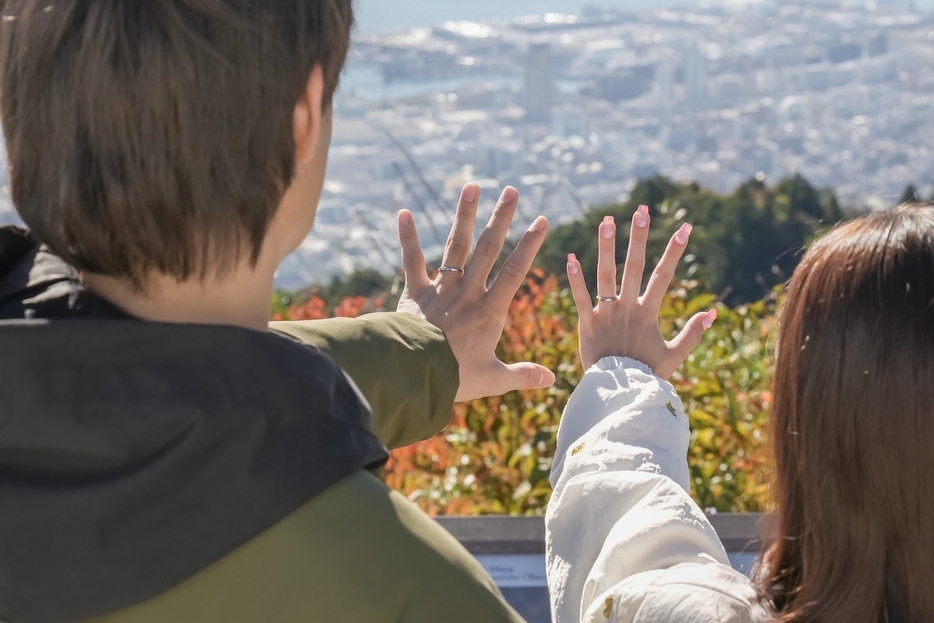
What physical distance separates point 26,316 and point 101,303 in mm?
76

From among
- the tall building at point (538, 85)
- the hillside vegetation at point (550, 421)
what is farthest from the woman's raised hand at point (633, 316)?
the tall building at point (538, 85)

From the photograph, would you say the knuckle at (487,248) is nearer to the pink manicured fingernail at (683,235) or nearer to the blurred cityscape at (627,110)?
the pink manicured fingernail at (683,235)

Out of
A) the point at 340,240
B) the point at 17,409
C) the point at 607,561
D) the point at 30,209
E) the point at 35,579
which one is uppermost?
the point at 30,209

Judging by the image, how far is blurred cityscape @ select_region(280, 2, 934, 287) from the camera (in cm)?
970

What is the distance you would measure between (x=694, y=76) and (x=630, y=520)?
41.6 feet

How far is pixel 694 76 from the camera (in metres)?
13.6

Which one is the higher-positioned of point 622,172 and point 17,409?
point 17,409

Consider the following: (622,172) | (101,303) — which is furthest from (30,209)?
(622,172)

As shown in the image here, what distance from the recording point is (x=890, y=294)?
137 centimetres

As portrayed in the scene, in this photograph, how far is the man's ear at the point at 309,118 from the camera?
1107mm

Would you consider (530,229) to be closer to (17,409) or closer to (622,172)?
(17,409)

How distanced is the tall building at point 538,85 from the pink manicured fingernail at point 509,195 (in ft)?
35.4

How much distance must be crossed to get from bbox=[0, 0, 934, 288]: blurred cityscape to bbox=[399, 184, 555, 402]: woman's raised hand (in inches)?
226

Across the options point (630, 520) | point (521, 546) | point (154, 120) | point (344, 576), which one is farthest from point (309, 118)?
point (521, 546)
